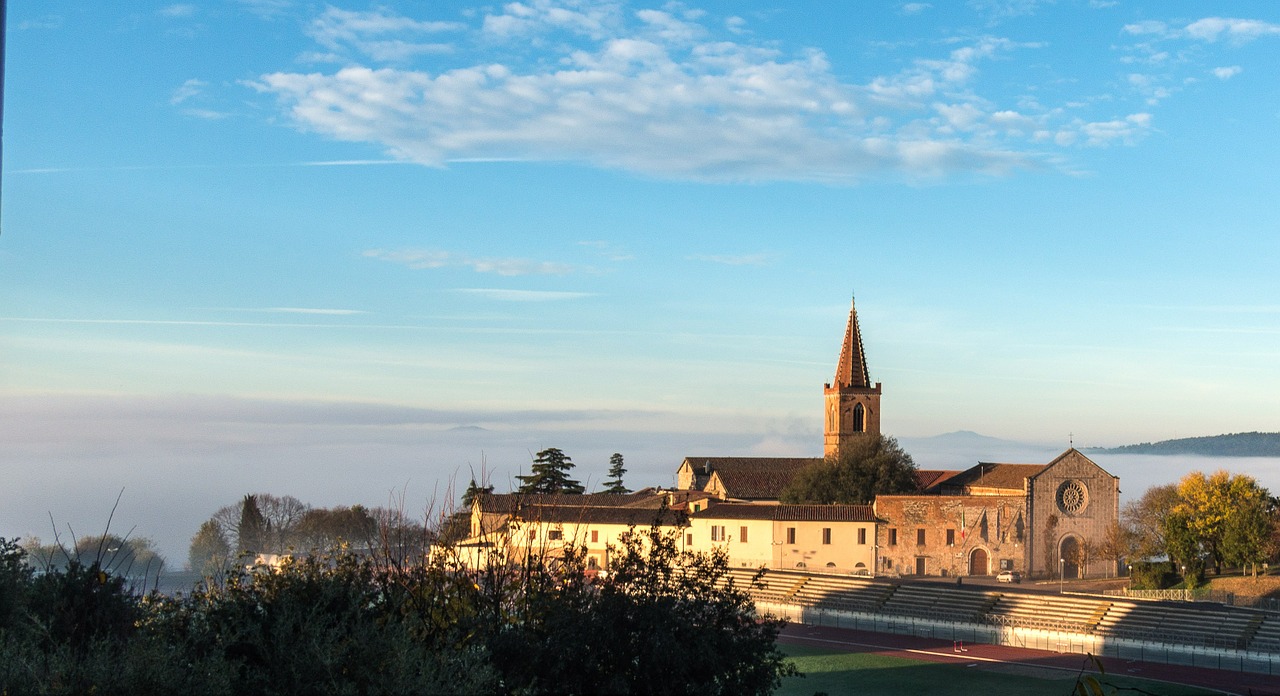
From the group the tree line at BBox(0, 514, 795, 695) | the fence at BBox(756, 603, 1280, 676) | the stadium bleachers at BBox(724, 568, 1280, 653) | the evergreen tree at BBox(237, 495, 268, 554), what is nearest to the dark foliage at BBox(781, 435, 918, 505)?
the stadium bleachers at BBox(724, 568, 1280, 653)

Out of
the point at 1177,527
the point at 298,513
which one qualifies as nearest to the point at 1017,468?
the point at 1177,527

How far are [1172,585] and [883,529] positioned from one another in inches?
627

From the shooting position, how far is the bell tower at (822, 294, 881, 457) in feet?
294

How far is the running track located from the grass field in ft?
3.19

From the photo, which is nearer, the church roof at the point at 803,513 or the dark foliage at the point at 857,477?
the church roof at the point at 803,513

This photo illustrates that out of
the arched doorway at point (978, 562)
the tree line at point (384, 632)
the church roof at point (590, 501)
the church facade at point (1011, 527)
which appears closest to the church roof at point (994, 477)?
the church facade at point (1011, 527)

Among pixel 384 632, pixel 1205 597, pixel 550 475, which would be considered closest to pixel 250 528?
pixel 550 475

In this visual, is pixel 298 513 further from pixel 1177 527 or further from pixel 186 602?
pixel 186 602

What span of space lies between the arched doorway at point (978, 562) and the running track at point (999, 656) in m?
19.2

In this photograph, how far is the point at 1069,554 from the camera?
70.4 metres

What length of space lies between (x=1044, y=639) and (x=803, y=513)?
22.4 meters

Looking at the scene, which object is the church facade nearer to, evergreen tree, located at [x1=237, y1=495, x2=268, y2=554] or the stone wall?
the stone wall

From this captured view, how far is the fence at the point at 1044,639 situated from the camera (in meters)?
40.8

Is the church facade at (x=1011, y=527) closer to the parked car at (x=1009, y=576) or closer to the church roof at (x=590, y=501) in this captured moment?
the parked car at (x=1009, y=576)
